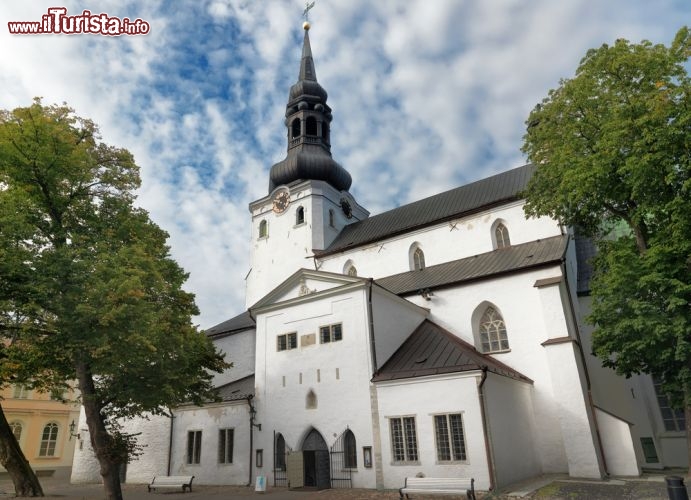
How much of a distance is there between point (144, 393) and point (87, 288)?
3.56 m

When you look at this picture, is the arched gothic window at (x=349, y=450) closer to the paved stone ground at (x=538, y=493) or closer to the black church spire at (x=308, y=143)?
the paved stone ground at (x=538, y=493)

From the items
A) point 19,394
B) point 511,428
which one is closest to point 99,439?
point 511,428

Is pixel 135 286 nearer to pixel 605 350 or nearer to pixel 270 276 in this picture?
pixel 605 350

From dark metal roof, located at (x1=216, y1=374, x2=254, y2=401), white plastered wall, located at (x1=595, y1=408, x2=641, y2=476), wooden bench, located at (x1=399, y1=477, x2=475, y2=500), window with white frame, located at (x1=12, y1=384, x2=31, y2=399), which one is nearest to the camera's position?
wooden bench, located at (x1=399, y1=477, x2=475, y2=500)

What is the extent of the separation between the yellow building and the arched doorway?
22.4m

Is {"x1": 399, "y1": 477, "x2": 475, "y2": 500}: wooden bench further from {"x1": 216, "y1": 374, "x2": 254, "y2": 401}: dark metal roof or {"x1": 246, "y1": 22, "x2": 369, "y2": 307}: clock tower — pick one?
{"x1": 246, "y1": 22, "x2": 369, "y2": 307}: clock tower

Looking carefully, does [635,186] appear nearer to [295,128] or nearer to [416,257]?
[416,257]

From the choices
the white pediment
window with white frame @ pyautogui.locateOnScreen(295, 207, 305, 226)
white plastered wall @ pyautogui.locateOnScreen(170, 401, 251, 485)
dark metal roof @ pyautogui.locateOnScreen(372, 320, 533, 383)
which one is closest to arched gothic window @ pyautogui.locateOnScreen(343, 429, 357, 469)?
dark metal roof @ pyautogui.locateOnScreen(372, 320, 533, 383)

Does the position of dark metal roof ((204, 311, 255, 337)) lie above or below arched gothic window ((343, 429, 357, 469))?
above

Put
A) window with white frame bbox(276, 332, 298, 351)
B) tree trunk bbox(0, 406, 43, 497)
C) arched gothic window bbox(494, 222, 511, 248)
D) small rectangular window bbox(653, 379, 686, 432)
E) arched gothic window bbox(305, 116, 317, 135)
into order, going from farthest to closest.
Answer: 1. arched gothic window bbox(305, 116, 317, 135)
2. arched gothic window bbox(494, 222, 511, 248)
3. window with white frame bbox(276, 332, 298, 351)
4. small rectangular window bbox(653, 379, 686, 432)
5. tree trunk bbox(0, 406, 43, 497)

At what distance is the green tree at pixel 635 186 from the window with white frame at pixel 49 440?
3588cm

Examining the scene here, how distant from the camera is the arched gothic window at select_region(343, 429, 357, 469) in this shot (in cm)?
1628

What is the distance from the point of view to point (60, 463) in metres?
34.7

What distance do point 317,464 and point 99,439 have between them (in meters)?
6.97
